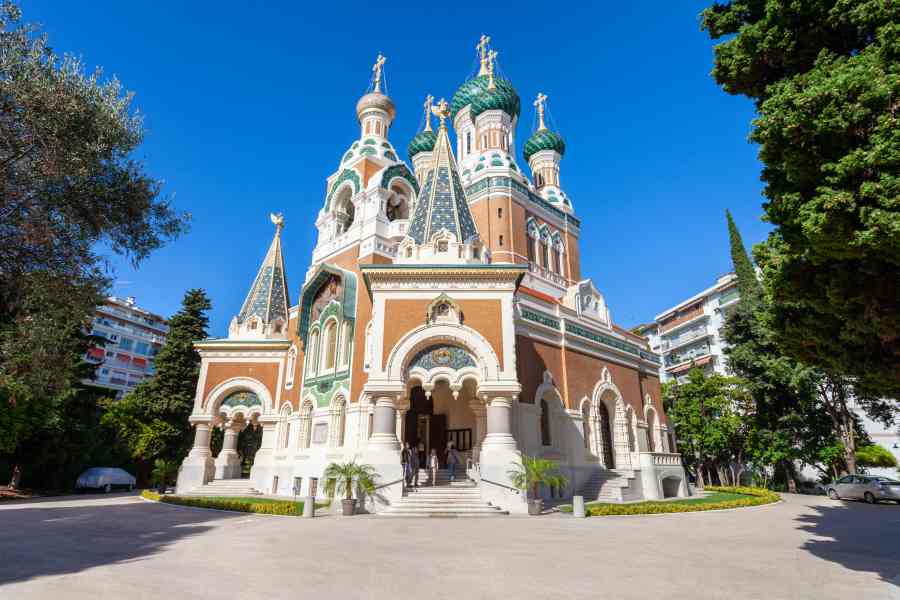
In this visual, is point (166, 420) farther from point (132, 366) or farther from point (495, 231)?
point (132, 366)

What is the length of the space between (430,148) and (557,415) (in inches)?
697

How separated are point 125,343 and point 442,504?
49513 mm

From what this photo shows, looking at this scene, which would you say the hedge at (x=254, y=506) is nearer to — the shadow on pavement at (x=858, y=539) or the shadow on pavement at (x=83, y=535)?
the shadow on pavement at (x=83, y=535)

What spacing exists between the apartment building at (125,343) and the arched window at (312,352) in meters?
34.1

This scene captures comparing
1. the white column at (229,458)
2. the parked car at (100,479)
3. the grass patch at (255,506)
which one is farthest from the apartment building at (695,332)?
the parked car at (100,479)

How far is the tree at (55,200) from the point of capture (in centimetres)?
879

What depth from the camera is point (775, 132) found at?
571 centimetres

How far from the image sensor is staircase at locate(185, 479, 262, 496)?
755 inches

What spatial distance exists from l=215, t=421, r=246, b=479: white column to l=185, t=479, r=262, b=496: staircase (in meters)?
0.83

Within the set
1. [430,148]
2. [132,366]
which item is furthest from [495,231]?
[132,366]

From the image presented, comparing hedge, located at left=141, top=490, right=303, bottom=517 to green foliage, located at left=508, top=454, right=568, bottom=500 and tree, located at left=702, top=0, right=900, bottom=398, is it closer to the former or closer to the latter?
green foliage, located at left=508, top=454, right=568, bottom=500

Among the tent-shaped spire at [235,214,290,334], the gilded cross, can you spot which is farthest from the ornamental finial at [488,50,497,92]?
the tent-shaped spire at [235,214,290,334]

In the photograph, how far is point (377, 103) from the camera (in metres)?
24.7

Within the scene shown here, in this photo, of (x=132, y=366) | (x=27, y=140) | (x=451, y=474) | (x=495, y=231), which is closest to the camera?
(x=27, y=140)
